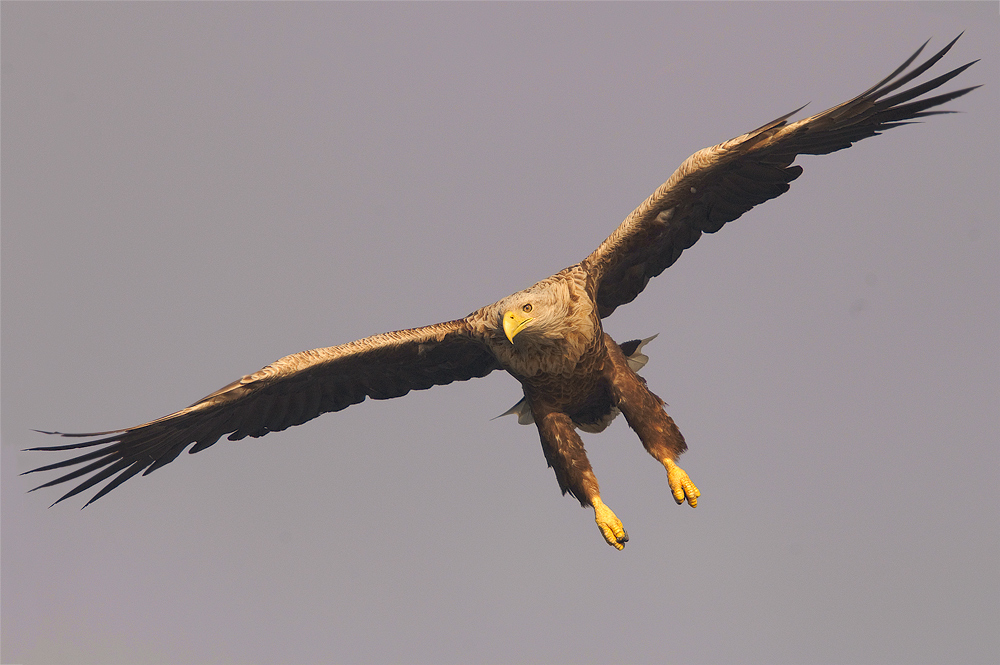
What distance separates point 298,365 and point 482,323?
1.86 meters

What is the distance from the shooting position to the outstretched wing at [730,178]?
328 inches

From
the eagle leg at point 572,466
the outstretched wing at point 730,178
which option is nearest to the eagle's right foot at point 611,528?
the eagle leg at point 572,466

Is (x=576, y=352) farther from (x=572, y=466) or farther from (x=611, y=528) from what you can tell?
(x=611, y=528)

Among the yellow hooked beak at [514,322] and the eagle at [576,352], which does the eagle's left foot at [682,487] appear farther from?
the yellow hooked beak at [514,322]

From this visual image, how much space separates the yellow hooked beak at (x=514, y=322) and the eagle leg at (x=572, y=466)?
111cm

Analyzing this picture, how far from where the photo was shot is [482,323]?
30.5ft

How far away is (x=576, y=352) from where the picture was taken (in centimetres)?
890

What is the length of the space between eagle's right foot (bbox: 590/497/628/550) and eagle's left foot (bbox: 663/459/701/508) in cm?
58

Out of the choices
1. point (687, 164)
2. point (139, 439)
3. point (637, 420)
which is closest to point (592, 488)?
point (637, 420)

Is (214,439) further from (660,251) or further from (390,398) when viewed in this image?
(660,251)

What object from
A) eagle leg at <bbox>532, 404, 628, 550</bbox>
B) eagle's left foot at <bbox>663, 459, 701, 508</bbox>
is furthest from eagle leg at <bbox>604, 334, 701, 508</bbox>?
eagle leg at <bbox>532, 404, 628, 550</bbox>

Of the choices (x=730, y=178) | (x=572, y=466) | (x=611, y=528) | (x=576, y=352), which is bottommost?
(x=611, y=528)

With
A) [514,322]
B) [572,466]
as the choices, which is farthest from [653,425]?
[514,322]

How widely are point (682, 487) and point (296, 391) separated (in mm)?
4162
